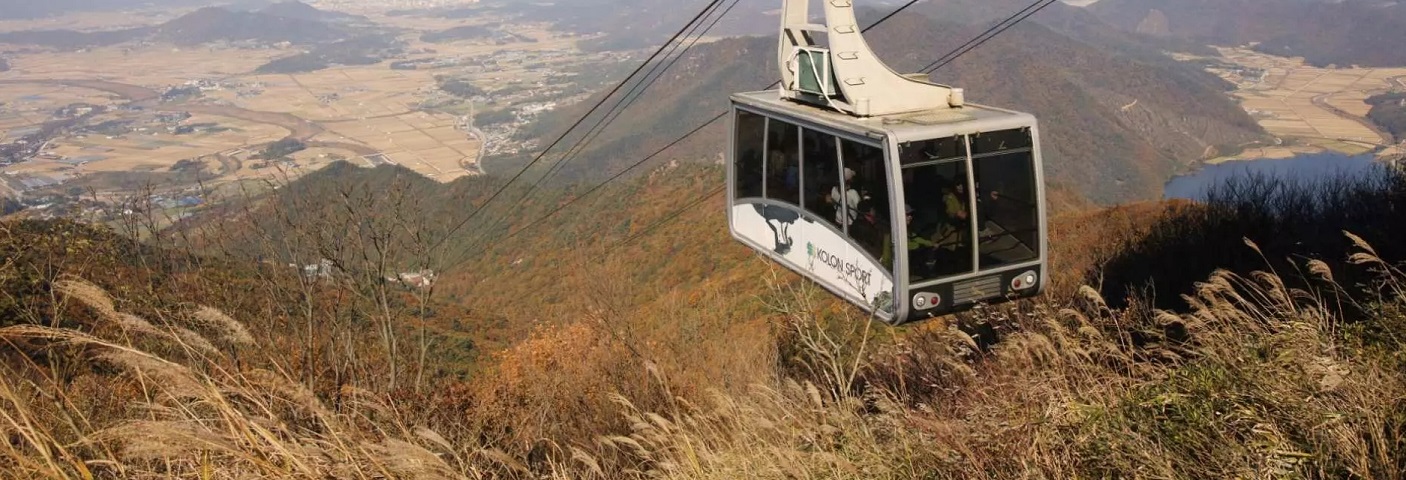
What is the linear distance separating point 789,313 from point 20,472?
8.38ft

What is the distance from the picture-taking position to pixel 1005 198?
6.25m

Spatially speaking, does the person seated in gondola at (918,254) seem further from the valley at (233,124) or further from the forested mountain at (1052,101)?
the forested mountain at (1052,101)

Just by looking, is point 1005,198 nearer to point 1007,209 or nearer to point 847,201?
point 1007,209

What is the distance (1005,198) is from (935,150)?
684 mm

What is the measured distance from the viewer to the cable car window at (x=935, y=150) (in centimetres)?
599

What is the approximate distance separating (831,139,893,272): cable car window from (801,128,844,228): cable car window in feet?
0.56

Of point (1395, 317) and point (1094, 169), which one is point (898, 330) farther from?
point (1094, 169)

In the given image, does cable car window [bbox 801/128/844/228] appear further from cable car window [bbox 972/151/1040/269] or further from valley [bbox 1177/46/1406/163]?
valley [bbox 1177/46/1406/163]

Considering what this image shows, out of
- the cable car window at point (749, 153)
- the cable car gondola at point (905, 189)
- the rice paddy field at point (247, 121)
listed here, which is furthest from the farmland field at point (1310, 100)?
the rice paddy field at point (247, 121)

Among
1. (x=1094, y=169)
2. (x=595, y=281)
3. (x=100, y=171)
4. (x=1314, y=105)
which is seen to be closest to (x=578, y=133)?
(x=100, y=171)

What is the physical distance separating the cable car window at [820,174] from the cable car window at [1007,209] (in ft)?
3.61

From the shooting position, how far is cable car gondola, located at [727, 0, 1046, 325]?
6066mm

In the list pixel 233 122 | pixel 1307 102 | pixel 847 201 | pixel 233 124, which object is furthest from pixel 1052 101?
pixel 847 201

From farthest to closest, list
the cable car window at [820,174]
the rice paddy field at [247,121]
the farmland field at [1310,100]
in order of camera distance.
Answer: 1. the rice paddy field at [247,121]
2. the farmland field at [1310,100]
3. the cable car window at [820,174]
